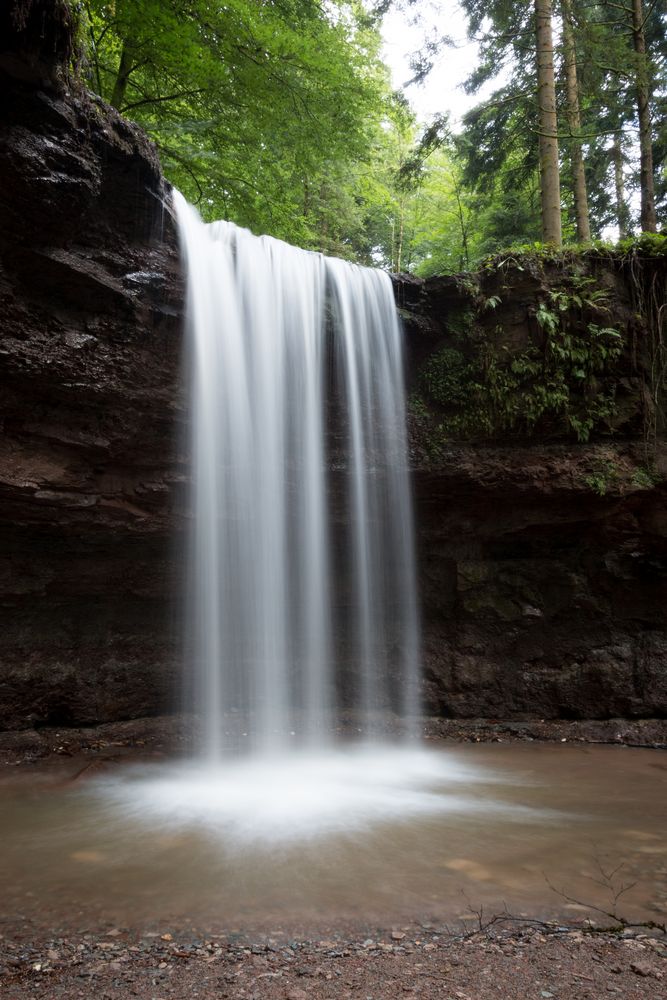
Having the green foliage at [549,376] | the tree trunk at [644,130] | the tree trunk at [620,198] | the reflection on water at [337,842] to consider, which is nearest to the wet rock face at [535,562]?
the green foliage at [549,376]

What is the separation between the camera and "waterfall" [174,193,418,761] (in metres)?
7.23

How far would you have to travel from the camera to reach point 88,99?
222 inches

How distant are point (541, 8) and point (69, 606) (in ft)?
38.9

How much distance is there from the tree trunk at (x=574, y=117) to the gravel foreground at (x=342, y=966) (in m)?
10.5

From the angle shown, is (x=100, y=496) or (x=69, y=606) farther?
(x=69, y=606)

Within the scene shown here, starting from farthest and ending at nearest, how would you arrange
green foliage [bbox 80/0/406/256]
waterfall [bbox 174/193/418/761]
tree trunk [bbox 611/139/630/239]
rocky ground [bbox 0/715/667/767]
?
tree trunk [bbox 611/139/630/239] → green foliage [bbox 80/0/406/256] → waterfall [bbox 174/193/418/761] → rocky ground [bbox 0/715/667/767]

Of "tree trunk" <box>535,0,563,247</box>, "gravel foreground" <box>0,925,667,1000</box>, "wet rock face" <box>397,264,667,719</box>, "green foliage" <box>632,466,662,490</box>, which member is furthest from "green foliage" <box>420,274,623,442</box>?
"gravel foreground" <box>0,925,667,1000</box>

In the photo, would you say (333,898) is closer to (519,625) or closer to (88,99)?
(519,625)

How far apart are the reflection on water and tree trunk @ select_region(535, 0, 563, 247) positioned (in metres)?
7.99

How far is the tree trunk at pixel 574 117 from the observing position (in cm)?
1014

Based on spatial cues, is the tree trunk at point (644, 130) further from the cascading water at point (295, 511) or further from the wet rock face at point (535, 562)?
the cascading water at point (295, 511)

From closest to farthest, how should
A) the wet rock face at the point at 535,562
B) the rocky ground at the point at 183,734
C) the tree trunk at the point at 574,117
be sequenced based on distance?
the rocky ground at the point at 183,734
the wet rock face at the point at 535,562
the tree trunk at the point at 574,117

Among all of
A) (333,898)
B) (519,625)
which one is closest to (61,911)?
(333,898)

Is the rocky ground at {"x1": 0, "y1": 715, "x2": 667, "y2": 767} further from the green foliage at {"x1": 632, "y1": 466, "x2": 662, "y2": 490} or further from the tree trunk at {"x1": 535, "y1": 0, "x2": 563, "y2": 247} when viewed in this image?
the tree trunk at {"x1": 535, "y1": 0, "x2": 563, "y2": 247}
